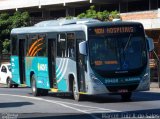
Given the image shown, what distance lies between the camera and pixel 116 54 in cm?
2227

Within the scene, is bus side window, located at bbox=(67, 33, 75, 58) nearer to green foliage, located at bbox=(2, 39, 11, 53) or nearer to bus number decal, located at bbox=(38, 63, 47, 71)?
bus number decal, located at bbox=(38, 63, 47, 71)

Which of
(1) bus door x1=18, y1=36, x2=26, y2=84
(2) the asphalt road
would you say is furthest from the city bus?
(1) bus door x1=18, y1=36, x2=26, y2=84

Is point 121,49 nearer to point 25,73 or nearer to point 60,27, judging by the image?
point 60,27

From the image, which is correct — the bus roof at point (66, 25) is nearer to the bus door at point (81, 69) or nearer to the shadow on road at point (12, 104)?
the bus door at point (81, 69)

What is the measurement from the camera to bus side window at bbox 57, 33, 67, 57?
79.6 feet

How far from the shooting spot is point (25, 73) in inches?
1137

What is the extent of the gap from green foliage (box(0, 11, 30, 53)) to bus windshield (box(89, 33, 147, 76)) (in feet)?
103

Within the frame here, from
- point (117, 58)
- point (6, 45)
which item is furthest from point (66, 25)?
point (6, 45)

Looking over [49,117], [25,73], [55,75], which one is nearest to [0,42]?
[25,73]

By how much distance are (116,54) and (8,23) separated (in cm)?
3359

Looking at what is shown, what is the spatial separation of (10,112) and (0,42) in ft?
122

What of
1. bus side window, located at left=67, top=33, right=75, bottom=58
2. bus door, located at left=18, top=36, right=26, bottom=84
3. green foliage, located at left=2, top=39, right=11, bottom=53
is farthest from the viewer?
green foliage, located at left=2, top=39, right=11, bottom=53

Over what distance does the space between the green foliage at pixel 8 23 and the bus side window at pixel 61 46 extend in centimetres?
2853

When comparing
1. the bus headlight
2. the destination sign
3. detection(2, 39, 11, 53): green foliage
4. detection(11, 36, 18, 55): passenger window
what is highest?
the destination sign
